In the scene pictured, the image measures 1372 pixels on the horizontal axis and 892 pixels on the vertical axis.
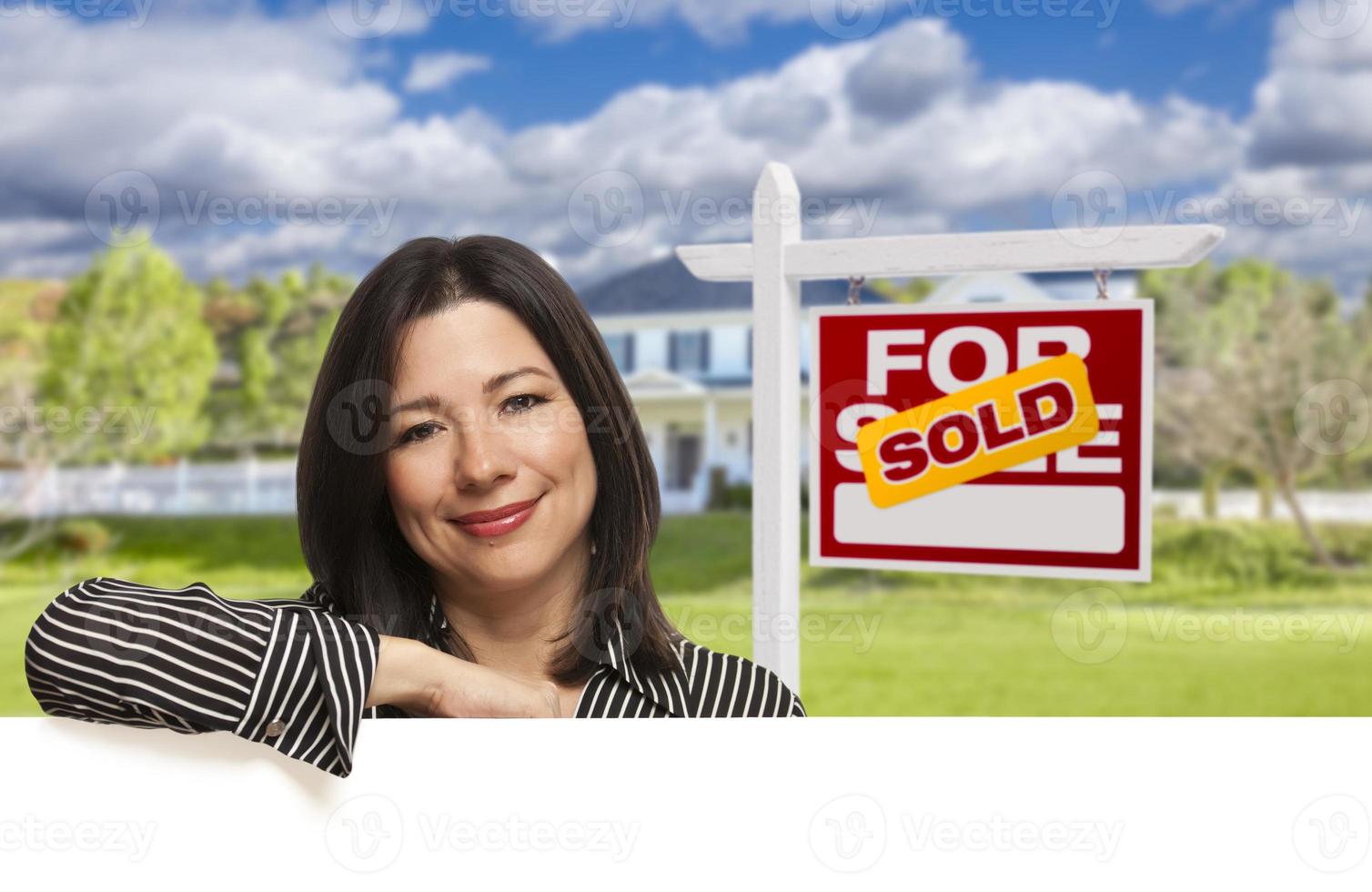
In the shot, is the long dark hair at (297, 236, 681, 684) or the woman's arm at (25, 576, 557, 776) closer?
the woman's arm at (25, 576, 557, 776)

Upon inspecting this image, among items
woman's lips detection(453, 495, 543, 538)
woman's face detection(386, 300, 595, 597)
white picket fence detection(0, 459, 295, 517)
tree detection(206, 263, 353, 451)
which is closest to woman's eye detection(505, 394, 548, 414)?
woman's face detection(386, 300, 595, 597)

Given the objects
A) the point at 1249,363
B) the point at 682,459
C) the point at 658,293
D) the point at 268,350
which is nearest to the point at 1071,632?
the point at 1249,363

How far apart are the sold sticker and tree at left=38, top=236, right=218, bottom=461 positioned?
1125 centimetres

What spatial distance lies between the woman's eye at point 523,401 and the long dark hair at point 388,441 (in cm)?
5

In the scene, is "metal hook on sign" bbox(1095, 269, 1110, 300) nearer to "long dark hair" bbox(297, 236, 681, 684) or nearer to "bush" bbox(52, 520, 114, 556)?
"long dark hair" bbox(297, 236, 681, 684)

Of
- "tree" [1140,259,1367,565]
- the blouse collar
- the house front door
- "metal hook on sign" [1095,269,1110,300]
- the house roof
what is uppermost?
the house roof

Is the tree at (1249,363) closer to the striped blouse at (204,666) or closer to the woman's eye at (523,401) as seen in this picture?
the woman's eye at (523,401)

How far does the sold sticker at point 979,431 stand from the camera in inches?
63.6

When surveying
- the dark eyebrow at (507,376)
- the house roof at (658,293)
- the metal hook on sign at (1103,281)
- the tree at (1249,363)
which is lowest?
the dark eyebrow at (507,376)

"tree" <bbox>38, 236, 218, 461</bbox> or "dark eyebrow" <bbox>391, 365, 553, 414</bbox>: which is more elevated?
"tree" <bbox>38, 236, 218, 461</bbox>

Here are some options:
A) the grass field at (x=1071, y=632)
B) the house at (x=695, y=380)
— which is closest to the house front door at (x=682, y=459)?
the house at (x=695, y=380)

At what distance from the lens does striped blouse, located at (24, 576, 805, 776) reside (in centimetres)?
82

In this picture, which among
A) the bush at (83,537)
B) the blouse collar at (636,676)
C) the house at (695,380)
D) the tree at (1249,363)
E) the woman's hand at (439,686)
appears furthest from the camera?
the bush at (83,537)

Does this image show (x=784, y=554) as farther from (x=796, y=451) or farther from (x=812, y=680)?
(x=812, y=680)
